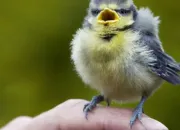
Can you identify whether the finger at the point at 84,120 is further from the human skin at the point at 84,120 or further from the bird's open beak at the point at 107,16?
the bird's open beak at the point at 107,16

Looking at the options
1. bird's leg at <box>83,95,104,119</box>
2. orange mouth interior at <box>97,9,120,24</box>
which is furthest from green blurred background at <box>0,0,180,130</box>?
orange mouth interior at <box>97,9,120,24</box>

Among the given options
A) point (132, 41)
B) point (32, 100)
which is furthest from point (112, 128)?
point (32, 100)

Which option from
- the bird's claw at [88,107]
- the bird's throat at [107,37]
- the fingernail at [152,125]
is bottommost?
the fingernail at [152,125]

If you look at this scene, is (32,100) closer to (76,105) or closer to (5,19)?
(5,19)

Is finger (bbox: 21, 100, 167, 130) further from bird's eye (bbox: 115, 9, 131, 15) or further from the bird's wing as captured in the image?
bird's eye (bbox: 115, 9, 131, 15)

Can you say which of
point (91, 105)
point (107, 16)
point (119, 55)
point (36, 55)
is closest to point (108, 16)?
point (107, 16)

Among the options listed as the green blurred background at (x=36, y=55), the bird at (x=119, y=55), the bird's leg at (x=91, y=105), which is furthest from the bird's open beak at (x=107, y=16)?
the green blurred background at (x=36, y=55)

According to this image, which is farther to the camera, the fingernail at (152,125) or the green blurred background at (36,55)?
the green blurred background at (36,55)

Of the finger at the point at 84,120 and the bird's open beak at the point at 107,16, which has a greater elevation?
the bird's open beak at the point at 107,16

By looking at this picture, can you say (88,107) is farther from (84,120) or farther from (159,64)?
(159,64)
